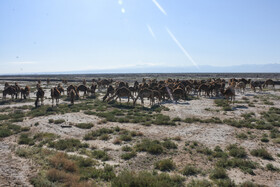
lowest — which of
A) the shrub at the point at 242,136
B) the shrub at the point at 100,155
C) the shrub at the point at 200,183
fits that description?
the shrub at the point at 100,155

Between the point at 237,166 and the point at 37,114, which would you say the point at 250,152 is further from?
the point at 37,114

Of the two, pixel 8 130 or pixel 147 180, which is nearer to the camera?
pixel 147 180

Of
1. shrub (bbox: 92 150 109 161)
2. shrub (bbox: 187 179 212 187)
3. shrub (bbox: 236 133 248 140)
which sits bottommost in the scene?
shrub (bbox: 92 150 109 161)

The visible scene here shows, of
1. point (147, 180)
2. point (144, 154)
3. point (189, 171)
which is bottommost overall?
point (144, 154)

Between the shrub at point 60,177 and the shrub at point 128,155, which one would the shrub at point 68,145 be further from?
the shrub at point 60,177

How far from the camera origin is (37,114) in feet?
62.2

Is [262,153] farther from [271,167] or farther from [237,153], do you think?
[271,167]

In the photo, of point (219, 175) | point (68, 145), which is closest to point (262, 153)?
point (219, 175)

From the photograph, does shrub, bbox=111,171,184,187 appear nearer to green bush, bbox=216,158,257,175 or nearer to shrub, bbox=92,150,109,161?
shrub, bbox=92,150,109,161

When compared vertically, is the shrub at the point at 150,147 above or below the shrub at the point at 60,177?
below

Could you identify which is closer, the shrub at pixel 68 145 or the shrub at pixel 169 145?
the shrub at pixel 68 145

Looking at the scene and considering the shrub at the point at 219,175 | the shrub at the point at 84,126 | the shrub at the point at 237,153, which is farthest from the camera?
the shrub at the point at 84,126

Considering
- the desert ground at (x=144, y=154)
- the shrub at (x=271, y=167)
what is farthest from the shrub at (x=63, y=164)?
the shrub at (x=271, y=167)

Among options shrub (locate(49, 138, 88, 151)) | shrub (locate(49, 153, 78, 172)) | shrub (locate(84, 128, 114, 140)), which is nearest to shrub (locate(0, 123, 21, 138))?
shrub (locate(49, 138, 88, 151))
